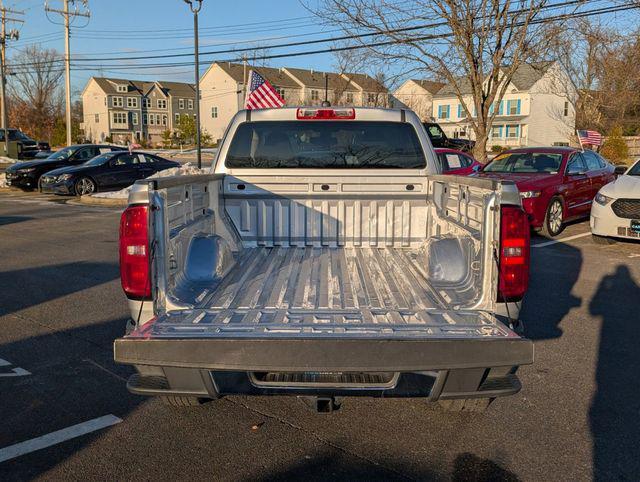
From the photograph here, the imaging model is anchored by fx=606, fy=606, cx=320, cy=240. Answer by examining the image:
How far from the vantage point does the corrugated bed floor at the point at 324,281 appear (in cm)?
371

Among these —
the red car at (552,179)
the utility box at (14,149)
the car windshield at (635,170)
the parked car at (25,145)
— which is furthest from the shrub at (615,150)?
the utility box at (14,149)

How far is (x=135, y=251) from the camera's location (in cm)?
342

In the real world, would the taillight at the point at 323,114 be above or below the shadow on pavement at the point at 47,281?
above

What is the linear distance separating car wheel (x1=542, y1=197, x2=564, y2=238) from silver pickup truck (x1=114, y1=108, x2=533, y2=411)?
690 cm

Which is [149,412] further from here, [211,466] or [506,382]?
[506,382]

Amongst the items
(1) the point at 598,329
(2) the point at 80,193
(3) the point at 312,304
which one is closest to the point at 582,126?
Result: (2) the point at 80,193

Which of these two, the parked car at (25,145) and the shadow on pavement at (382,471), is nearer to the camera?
the shadow on pavement at (382,471)

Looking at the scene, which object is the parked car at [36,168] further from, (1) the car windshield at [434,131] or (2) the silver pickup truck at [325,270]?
(2) the silver pickup truck at [325,270]

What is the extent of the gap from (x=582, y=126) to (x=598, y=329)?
41.4m

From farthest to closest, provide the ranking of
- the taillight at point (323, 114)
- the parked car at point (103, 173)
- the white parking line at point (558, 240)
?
the parked car at point (103, 173)
the white parking line at point (558, 240)
the taillight at point (323, 114)

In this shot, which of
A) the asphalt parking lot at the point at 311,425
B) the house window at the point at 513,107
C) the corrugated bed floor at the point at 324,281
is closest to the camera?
the asphalt parking lot at the point at 311,425

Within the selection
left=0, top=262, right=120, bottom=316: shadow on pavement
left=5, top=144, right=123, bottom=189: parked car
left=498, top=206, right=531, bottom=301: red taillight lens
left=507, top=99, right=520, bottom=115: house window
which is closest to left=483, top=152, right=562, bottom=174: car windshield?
left=0, top=262, right=120, bottom=316: shadow on pavement

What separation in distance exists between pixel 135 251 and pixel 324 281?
4.52 feet

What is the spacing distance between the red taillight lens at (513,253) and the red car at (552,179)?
782 cm
